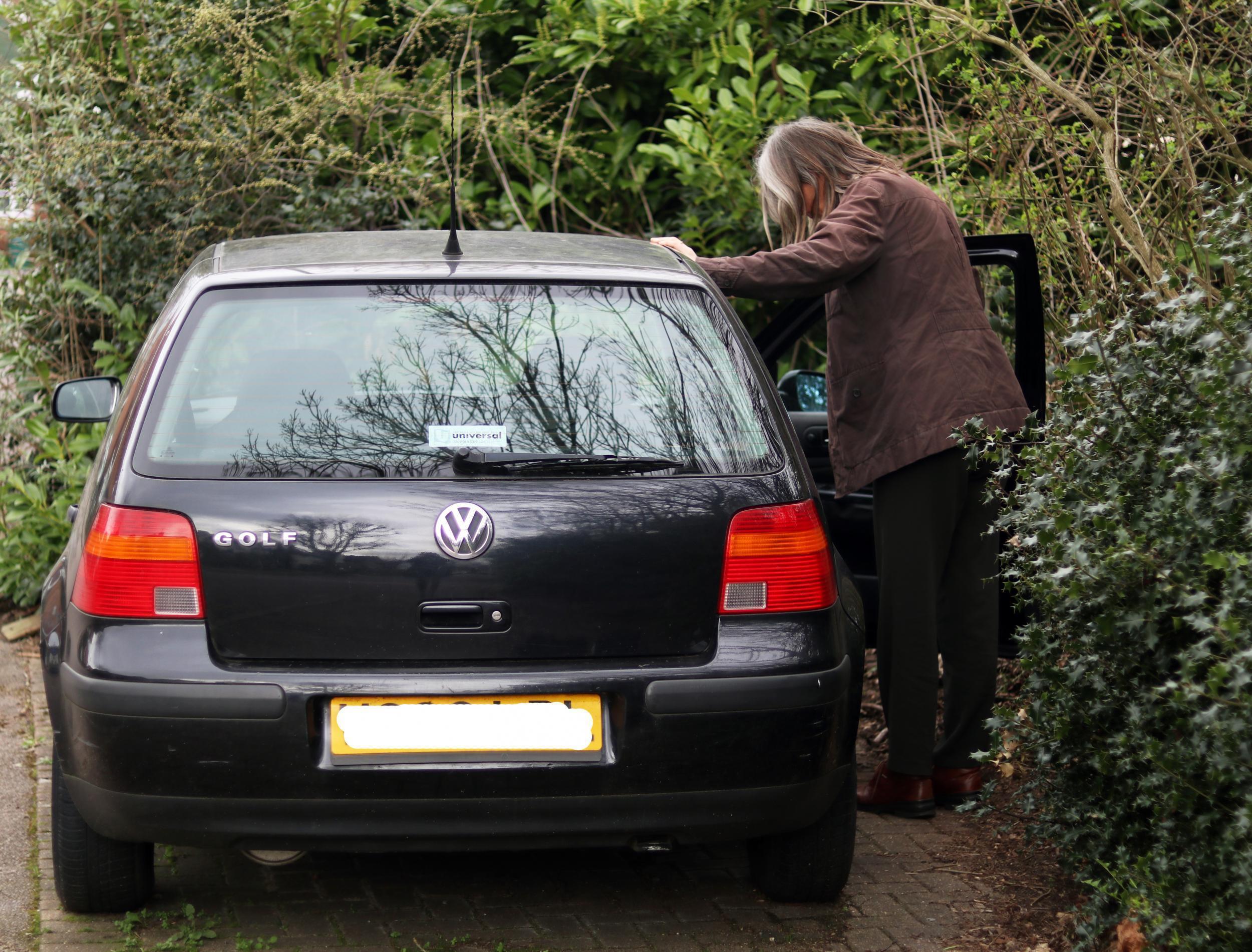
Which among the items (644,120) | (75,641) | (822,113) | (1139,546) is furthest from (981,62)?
(75,641)

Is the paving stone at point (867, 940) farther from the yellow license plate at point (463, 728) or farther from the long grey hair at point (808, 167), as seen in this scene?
the long grey hair at point (808, 167)

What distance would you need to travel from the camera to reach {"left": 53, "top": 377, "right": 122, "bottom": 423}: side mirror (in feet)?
13.6

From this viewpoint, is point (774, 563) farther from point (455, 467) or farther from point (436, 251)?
point (436, 251)

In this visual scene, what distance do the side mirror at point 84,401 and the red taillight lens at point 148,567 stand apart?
4.58ft

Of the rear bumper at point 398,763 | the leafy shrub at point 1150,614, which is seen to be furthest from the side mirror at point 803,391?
→ the rear bumper at point 398,763

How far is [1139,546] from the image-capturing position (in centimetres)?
268

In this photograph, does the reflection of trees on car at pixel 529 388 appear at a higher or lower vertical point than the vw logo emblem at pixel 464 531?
higher

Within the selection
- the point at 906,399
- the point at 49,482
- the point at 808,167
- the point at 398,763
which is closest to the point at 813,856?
the point at 398,763

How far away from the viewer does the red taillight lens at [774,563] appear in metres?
2.92

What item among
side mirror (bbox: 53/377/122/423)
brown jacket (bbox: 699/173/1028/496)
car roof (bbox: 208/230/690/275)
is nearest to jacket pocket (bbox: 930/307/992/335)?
brown jacket (bbox: 699/173/1028/496)

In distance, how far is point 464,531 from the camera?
2.80 m

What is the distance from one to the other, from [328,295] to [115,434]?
0.55m

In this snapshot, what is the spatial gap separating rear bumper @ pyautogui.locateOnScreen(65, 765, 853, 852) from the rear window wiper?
0.65 metres

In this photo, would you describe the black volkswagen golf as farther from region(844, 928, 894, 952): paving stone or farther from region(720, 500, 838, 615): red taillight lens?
region(844, 928, 894, 952): paving stone
